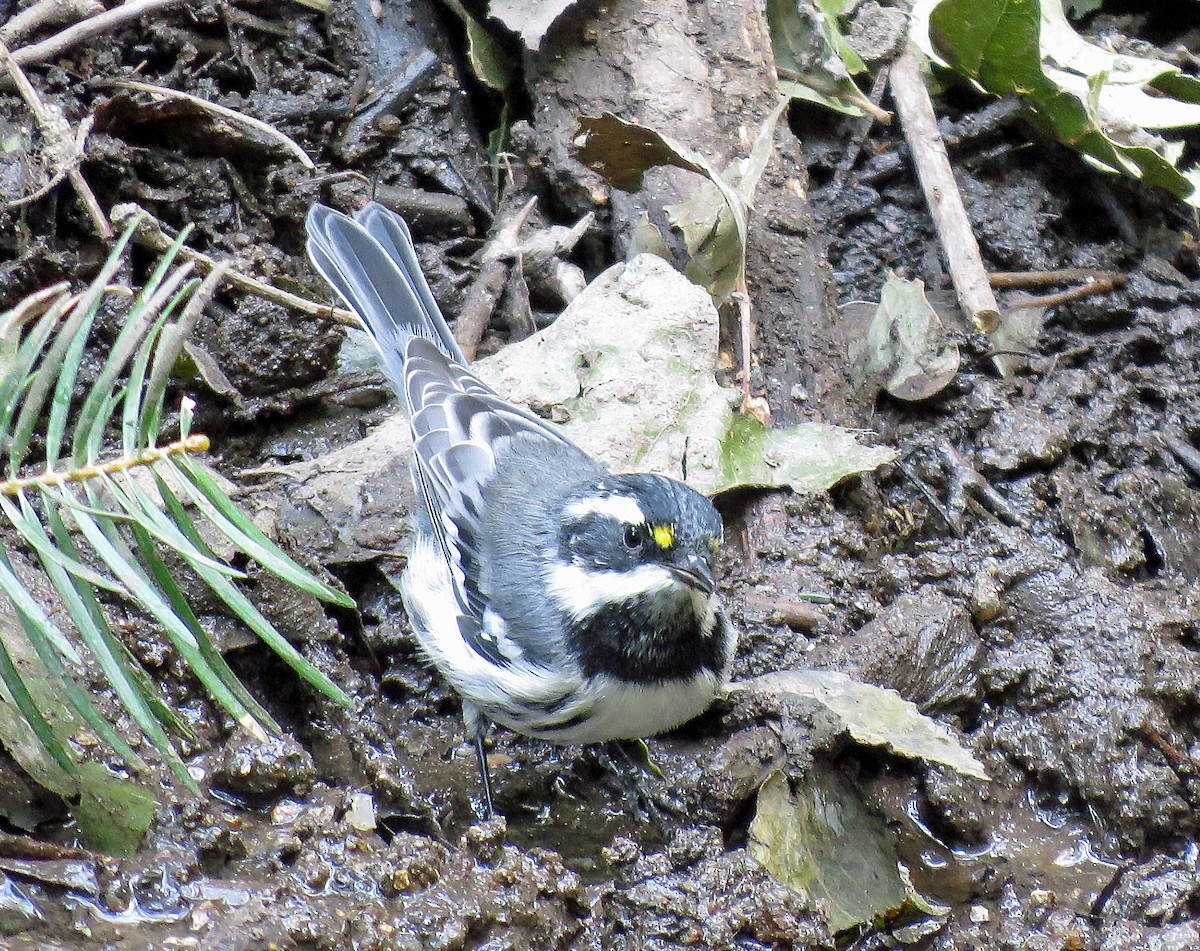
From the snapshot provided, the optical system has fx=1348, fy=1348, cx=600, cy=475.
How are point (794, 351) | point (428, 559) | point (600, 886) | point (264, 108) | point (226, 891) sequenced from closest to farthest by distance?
1. point (226, 891)
2. point (600, 886)
3. point (428, 559)
4. point (794, 351)
5. point (264, 108)

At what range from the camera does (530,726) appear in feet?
14.4

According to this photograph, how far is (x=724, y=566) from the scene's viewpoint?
199 inches

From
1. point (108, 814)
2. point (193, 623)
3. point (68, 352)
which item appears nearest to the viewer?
point (68, 352)

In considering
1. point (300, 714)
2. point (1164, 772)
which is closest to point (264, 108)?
point (300, 714)

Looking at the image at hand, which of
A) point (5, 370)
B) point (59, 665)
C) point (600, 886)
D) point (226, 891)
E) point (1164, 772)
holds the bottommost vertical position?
point (1164, 772)

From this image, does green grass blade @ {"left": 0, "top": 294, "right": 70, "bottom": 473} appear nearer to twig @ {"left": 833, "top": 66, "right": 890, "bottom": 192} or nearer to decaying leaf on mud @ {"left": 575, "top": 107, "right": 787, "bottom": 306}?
decaying leaf on mud @ {"left": 575, "top": 107, "right": 787, "bottom": 306}

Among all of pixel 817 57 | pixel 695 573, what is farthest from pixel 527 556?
pixel 817 57

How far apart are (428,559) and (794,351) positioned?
71.1 inches

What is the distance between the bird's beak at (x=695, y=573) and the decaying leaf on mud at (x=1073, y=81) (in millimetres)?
3330

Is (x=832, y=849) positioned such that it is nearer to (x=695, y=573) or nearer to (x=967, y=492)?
(x=695, y=573)

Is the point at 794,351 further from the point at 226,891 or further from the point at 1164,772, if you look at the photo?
the point at 226,891

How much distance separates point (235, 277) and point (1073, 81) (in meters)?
4.00

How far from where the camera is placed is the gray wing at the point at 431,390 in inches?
186

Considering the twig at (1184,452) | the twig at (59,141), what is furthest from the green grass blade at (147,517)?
the twig at (1184,452)
